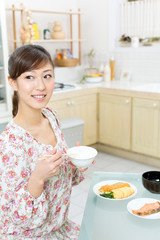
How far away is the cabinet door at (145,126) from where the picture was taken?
3451 mm

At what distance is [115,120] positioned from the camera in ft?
12.6

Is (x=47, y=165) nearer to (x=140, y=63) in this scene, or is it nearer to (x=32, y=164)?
(x=32, y=164)

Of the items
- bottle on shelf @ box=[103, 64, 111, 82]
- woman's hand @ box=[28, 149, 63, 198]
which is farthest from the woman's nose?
bottle on shelf @ box=[103, 64, 111, 82]

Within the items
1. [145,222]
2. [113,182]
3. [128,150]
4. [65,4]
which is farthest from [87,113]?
[145,222]

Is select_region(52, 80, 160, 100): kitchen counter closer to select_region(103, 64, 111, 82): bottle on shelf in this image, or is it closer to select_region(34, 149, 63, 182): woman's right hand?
select_region(103, 64, 111, 82): bottle on shelf

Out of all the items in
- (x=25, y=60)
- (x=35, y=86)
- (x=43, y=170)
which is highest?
(x=25, y=60)

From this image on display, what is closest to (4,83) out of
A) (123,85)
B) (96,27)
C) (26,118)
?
(123,85)

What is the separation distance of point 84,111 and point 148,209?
2.64m

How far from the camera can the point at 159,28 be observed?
406cm

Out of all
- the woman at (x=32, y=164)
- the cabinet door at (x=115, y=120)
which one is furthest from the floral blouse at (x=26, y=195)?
the cabinet door at (x=115, y=120)

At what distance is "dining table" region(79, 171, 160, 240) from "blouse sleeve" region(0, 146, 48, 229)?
0.63 ft

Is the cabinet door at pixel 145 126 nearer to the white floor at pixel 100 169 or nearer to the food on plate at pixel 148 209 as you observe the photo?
the white floor at pixel 100 169

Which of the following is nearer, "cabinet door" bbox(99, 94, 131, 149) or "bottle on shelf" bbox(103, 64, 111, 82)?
"cabinet door" bbox(99, 94, 131, 149)

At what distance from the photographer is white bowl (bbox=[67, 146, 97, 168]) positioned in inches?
49.0
